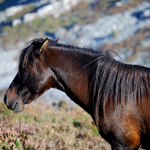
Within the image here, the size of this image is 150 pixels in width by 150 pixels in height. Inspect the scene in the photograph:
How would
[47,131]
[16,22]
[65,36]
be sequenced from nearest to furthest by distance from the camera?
[47,131]
[65,36]
[16,22]

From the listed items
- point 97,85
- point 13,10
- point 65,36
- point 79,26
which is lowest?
point 79,26

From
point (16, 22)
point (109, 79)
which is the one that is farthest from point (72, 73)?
point (16, 22)

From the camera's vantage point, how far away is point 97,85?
281 cm

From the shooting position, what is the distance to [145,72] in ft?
8.82

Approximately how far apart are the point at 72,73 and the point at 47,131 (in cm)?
214

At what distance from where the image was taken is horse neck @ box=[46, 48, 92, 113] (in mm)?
2883

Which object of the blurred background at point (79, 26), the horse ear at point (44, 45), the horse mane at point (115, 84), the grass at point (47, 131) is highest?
the horse ear at point (44, 45)

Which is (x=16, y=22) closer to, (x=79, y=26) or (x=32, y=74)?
(x=79, y=26)

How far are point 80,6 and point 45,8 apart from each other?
176 inches

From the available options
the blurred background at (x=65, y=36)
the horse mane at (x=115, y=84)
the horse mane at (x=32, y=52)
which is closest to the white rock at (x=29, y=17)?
the blurred background at (x=65, y=36)

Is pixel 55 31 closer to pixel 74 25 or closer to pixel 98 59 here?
pixel 74 25

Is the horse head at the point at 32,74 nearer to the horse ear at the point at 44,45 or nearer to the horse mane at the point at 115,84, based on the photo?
the horse ear at the point at 44,45

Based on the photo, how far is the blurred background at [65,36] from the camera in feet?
14.5

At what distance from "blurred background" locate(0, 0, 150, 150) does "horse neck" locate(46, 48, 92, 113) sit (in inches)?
38.1
